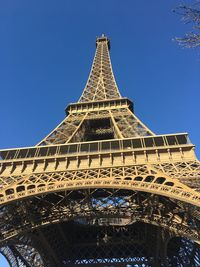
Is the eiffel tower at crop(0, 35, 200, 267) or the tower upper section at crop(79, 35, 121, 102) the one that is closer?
the eiffel tower at crop(0, 35, 200, 267)

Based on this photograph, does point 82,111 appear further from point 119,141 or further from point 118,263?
point 118,263

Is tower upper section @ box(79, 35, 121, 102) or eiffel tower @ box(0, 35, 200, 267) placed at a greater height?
tower upper section @ box(79, 35, 121, 102)

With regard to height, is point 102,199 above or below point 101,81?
below

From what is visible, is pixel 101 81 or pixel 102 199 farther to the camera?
pixel 101 81

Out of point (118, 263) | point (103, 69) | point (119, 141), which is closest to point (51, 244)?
point (118, 263)
